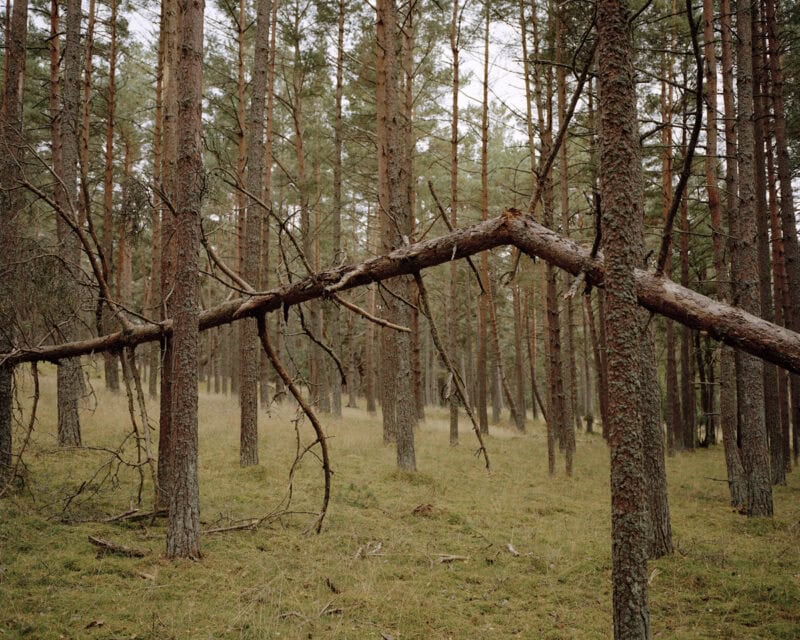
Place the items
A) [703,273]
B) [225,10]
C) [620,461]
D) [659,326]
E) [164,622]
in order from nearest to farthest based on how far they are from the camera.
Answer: [620,461] < [164,622] < [225,10] < [703,273] < [659,326]

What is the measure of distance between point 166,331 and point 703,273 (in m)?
19.4

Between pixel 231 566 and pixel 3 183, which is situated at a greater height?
pixel 3 183

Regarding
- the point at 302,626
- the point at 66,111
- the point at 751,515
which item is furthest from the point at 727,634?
the point at 66,111

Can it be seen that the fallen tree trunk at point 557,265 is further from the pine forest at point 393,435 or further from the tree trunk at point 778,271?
the tree trunk at point 778,271

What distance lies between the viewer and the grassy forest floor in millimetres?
4594

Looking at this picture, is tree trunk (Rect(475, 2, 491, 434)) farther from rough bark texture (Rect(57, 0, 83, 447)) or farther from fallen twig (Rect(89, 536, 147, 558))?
fallen twig (Rect(89, 536, 147, 558))

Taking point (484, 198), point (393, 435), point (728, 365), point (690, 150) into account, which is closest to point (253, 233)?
point (393, 435)

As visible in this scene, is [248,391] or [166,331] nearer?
[166,331]

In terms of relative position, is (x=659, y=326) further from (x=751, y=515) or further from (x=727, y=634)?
(x=727, y=634)

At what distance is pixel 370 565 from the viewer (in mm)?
5988

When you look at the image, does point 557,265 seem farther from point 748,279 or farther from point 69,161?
point 69,161

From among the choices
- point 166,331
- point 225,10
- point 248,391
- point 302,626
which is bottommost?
point 302,626

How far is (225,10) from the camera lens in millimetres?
16484

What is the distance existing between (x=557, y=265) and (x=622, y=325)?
2.79 feet
